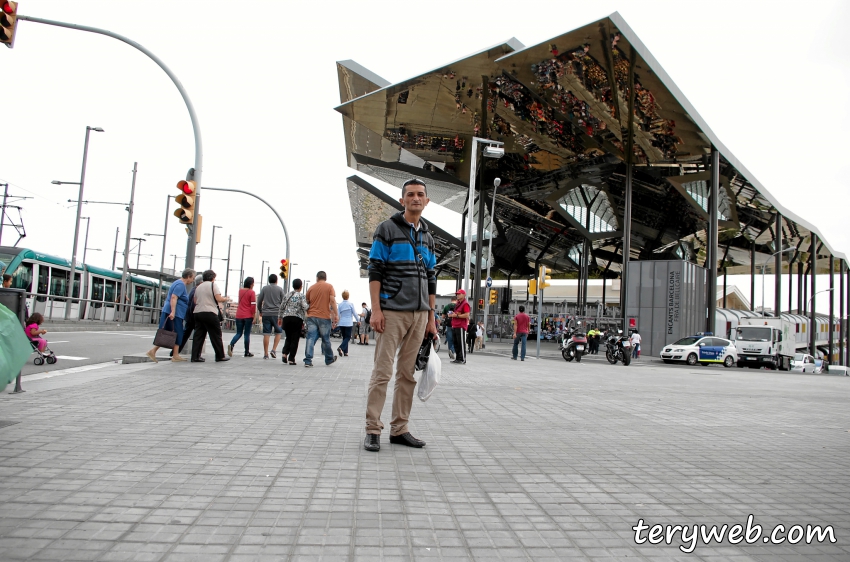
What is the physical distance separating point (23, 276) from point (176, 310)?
16.3 meters

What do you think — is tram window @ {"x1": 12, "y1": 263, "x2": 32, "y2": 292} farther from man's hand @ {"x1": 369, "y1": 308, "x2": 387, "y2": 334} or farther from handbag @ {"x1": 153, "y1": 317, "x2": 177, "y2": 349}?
man's hand @ {"x1": 369, "y1": 308, "x2": 387, "y2": 334}

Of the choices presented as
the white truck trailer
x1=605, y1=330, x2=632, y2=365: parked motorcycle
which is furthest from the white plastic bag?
the white truck trailer

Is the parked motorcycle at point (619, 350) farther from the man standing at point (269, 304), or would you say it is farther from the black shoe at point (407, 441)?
the black shoe at point (407, 441)

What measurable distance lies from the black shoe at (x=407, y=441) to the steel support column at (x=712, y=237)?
29.5 metres

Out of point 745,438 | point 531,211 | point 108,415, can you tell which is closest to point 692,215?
point 531,211

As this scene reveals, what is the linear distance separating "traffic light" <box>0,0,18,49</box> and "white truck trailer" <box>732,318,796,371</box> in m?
30.5

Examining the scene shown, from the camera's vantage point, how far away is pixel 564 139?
31.2m

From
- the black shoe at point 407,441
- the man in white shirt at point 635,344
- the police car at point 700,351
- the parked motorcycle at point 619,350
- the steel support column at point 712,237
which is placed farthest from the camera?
the steel support column at point 712,237

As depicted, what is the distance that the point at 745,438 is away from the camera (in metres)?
5.65

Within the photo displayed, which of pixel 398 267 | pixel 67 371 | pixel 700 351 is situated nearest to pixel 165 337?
pixel 67 371

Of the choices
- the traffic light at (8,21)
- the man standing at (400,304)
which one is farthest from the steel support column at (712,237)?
the man standing at (400,304)

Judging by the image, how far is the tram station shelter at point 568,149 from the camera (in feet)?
80.0

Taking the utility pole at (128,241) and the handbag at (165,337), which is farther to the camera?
the utility pole at (128,241)

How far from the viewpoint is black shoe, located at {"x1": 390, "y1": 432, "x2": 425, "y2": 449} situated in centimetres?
457
